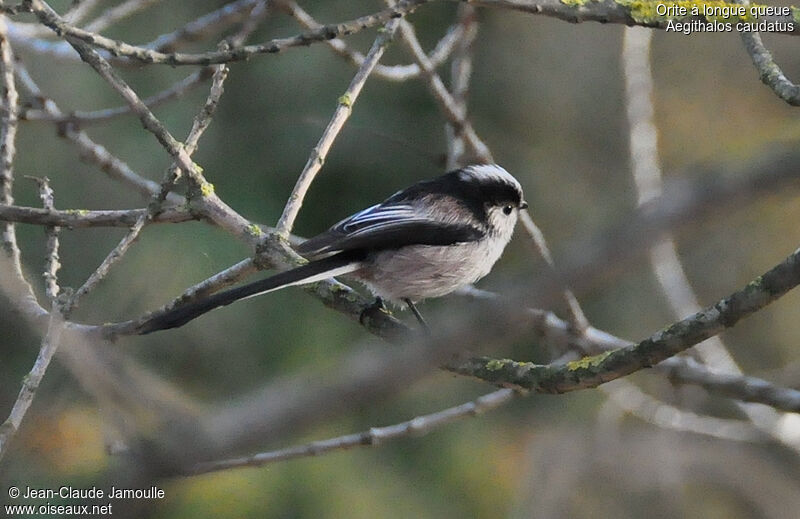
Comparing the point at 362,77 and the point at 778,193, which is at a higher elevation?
the point at 362,77

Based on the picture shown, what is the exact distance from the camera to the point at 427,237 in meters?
3.49

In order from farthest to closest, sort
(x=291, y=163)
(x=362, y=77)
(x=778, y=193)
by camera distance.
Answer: (x=291, y=163), (x=362, y=77), (x=778, y=193)

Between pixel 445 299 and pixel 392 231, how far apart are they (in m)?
1.99

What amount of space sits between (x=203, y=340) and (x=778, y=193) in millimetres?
4413

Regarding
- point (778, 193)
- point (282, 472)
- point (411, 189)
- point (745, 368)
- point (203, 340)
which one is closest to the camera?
point (778, 193)

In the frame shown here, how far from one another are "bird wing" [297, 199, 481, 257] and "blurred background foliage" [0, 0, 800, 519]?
960mm

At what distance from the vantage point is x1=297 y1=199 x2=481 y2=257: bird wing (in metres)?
3.24

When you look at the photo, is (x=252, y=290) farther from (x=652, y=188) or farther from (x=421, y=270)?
(x=652, y=188)

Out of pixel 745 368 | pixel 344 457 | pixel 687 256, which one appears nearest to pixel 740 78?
pixel 687 256

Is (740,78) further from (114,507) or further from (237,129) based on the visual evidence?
(114,507)

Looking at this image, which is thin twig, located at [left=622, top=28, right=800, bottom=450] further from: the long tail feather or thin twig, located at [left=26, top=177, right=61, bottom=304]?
thin twig, located at [left=26, top=177, right=61, bottom=304]

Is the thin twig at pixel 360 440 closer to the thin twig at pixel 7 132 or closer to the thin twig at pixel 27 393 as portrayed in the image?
the thin twig at pixel 27 393

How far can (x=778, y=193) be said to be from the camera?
0.81 m

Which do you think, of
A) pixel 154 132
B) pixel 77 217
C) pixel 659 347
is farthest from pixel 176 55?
pixel 659 347
